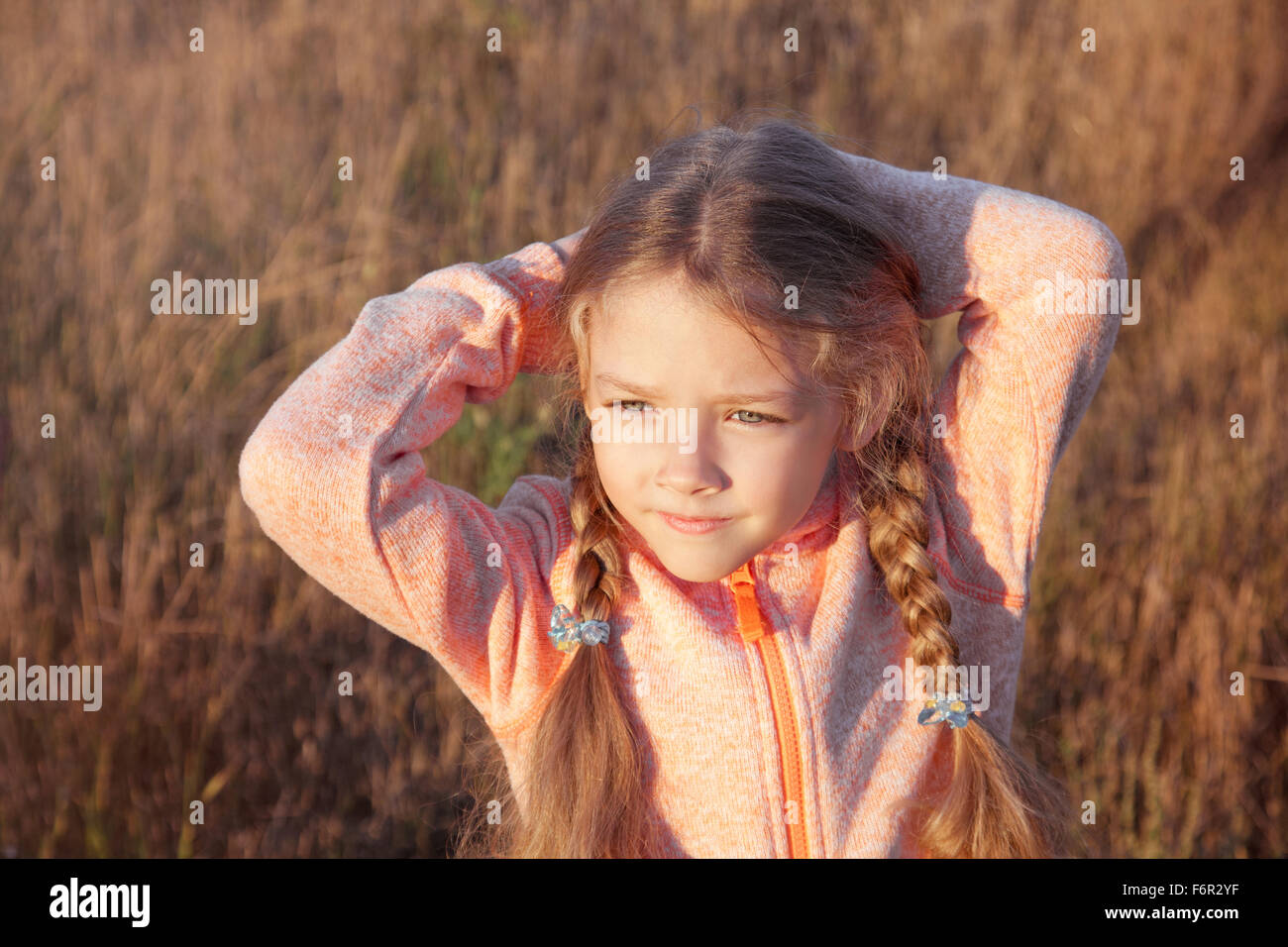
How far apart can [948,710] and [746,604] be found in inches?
11.4

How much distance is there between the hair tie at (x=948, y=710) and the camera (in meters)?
1.44

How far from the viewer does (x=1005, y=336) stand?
1.54 meters

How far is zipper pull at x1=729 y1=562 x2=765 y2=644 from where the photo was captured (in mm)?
1474

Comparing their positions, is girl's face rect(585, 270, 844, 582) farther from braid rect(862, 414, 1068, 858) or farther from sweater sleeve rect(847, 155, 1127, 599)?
sweater sleeve rect(847, 155, 1127, 599)

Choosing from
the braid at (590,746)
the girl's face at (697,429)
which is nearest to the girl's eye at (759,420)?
the girl's face at (697,429)

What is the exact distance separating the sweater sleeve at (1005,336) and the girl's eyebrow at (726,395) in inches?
13.3

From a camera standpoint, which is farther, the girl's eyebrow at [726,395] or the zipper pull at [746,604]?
the zipper pull at [746,604]
